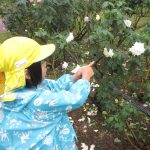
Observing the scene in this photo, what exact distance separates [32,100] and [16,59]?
24 centimetres

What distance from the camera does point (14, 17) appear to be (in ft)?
Result: 20.6

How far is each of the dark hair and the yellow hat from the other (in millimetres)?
36

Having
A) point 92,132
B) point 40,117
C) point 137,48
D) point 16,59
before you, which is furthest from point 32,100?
point 92,132

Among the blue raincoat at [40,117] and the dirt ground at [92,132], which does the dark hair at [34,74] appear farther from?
the dirt ground at [92,132]

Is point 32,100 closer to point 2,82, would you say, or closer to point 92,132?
point 2,82

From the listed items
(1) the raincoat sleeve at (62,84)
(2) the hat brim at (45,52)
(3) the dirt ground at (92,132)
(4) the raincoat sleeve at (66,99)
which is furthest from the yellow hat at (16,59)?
(3) the dirt ground at (92,132)

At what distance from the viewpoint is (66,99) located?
6.97 feet

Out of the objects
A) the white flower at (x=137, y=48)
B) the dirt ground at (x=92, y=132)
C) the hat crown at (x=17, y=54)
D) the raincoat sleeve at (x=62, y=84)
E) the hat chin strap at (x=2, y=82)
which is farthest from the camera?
the dirt ground at (x=92, y=132)

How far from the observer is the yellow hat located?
6.83 feet

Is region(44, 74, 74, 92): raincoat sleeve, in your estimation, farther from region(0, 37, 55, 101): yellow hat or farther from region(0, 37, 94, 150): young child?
region(0, 37, 55, 101): yellow hat

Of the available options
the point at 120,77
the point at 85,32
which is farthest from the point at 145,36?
the point at 85,32

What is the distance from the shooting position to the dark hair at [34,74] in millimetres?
2150

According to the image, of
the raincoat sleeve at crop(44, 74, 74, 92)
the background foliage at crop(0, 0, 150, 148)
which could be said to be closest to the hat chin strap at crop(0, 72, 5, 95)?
the raincoat sleeve at crop(44, 74, 74, 92)

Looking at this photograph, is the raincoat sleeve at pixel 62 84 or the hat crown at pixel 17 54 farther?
the raincoat sleeve at pixel 62 84
